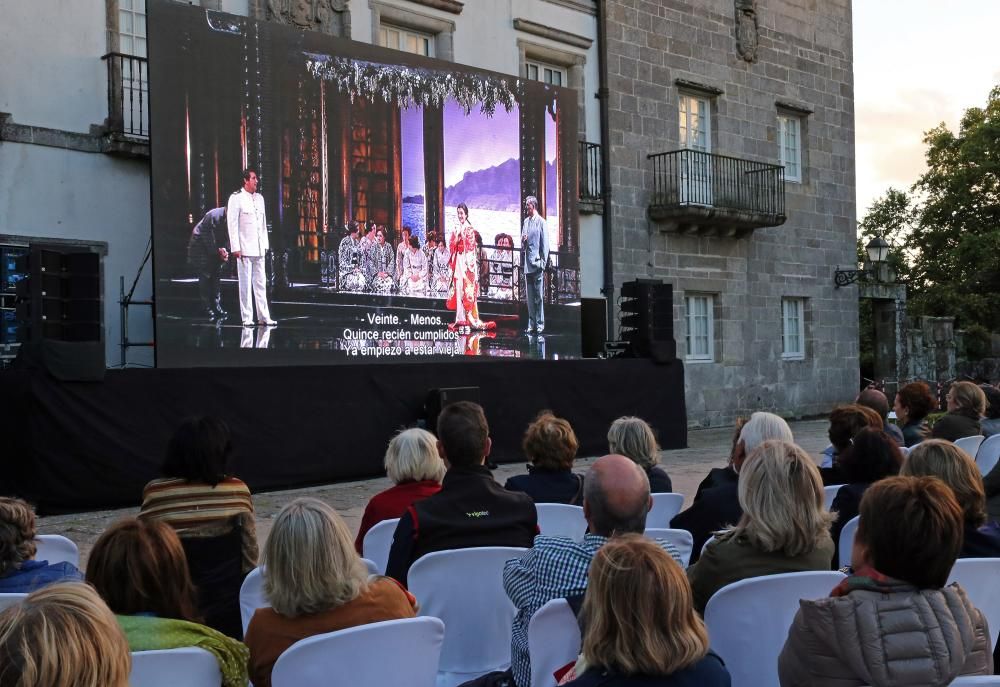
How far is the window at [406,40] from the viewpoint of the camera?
13.9 meters

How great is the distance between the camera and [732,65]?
18625 millimetres

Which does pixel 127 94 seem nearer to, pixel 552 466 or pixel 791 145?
pixel 552 466

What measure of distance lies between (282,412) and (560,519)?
239 inches

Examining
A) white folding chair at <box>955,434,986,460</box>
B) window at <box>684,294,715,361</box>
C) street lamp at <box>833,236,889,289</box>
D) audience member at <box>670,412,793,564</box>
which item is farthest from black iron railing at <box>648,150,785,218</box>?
audience member at <box>670,412,793,564</box>

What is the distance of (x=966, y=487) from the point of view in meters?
3.38

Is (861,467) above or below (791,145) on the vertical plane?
below

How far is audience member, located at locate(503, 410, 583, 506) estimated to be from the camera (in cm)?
486

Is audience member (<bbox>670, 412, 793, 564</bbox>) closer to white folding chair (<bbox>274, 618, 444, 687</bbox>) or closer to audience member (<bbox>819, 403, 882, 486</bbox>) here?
audience member (<bbox>819, 403, 882, 486</bbox>)

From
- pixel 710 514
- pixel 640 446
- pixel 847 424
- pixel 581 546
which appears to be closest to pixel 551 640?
pixel 581 546

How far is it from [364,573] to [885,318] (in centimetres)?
2099

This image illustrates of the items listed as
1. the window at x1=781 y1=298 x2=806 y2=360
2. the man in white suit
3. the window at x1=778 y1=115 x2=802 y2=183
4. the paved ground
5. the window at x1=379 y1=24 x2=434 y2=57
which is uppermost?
the window at x1=379 y1=24 x2=434 y2=57

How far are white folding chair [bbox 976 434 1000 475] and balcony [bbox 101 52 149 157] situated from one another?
8742 mm

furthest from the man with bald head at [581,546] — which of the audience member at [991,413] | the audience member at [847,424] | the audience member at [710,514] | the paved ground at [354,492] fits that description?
the audience member at [991,413]

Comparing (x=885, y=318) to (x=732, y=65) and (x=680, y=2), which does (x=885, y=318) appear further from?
(x=680, y=2)
